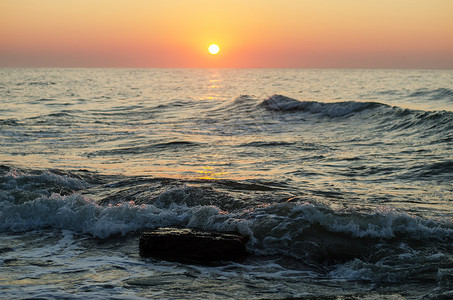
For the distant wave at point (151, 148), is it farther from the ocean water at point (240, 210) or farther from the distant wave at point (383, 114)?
the distant wave at point (383, 114)

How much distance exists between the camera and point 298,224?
7496mm

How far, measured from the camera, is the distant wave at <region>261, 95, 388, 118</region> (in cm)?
2527

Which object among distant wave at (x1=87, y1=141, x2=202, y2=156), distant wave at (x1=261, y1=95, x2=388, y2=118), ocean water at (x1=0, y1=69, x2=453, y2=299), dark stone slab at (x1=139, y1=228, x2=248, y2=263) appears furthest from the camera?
distant wave at (x1=261, y1=95, x2=388, y2=118)

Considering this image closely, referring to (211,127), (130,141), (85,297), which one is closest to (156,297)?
(85,297)

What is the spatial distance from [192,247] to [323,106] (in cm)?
2214

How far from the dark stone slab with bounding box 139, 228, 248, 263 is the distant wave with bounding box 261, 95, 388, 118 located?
1942 cm

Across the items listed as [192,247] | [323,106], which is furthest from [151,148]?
[323,106]

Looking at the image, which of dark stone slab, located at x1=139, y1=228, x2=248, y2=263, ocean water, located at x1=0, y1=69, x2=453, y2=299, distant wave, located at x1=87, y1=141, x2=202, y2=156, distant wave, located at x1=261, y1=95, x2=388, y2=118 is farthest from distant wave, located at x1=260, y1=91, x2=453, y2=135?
dark stone slab, located at x1=139, y1=228, x2=248, y2=263

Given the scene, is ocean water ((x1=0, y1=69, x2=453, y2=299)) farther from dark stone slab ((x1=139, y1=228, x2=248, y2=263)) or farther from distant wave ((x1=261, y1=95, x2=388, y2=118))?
distant wave ((x1=261, y1=95, x2=388, y2=118))

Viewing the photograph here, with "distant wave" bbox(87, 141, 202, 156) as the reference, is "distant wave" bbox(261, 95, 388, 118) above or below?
above

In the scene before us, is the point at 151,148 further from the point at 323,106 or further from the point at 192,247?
the point at 323,106

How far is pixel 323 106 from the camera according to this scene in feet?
90.1

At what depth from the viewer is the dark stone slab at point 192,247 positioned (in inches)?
252

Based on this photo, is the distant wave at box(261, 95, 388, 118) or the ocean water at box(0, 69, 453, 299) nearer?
the ocean water at box(0, 69, 453, 299)
